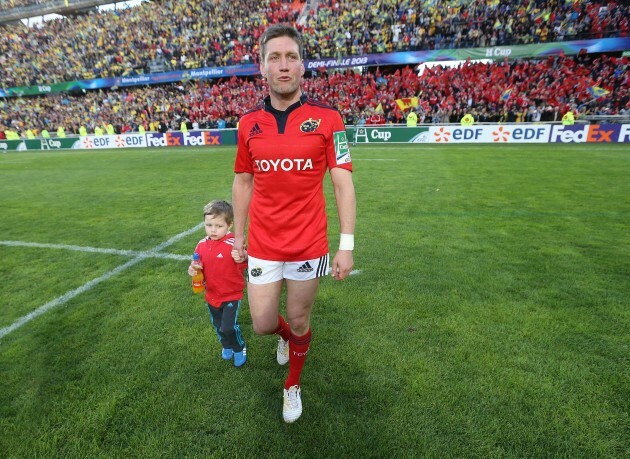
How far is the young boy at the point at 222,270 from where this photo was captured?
117 inches

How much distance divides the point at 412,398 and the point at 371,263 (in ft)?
8.22

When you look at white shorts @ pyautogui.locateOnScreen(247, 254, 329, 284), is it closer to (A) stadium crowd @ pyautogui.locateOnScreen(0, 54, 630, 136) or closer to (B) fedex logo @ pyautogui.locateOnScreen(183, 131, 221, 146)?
(A) stadium crowd @ pyautogui.locateOnScreen(0, 54, 630, 136)

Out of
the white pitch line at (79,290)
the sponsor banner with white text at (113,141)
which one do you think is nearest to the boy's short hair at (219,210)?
the white pitch line at (79,290)

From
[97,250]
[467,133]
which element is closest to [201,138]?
[467,133]

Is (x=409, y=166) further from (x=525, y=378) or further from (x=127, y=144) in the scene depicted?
(x=127, y=144)

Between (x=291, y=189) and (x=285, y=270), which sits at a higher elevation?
(x=291, y=189)

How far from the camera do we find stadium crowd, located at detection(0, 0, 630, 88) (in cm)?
2391

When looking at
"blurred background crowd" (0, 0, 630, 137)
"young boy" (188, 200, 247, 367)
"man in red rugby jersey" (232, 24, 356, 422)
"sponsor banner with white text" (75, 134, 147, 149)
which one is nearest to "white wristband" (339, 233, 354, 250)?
A: "man in red rugby jersey" (232, 24, 356, 422)

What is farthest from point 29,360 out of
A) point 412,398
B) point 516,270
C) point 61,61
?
point 61,61

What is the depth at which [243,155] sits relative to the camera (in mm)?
2557

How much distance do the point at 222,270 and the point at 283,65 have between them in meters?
1.63

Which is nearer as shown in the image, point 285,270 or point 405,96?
point 285,270

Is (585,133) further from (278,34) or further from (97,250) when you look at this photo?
(97,250)

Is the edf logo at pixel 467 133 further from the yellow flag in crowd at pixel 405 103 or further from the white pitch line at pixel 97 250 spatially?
the white pitch line at pixel 97 250
